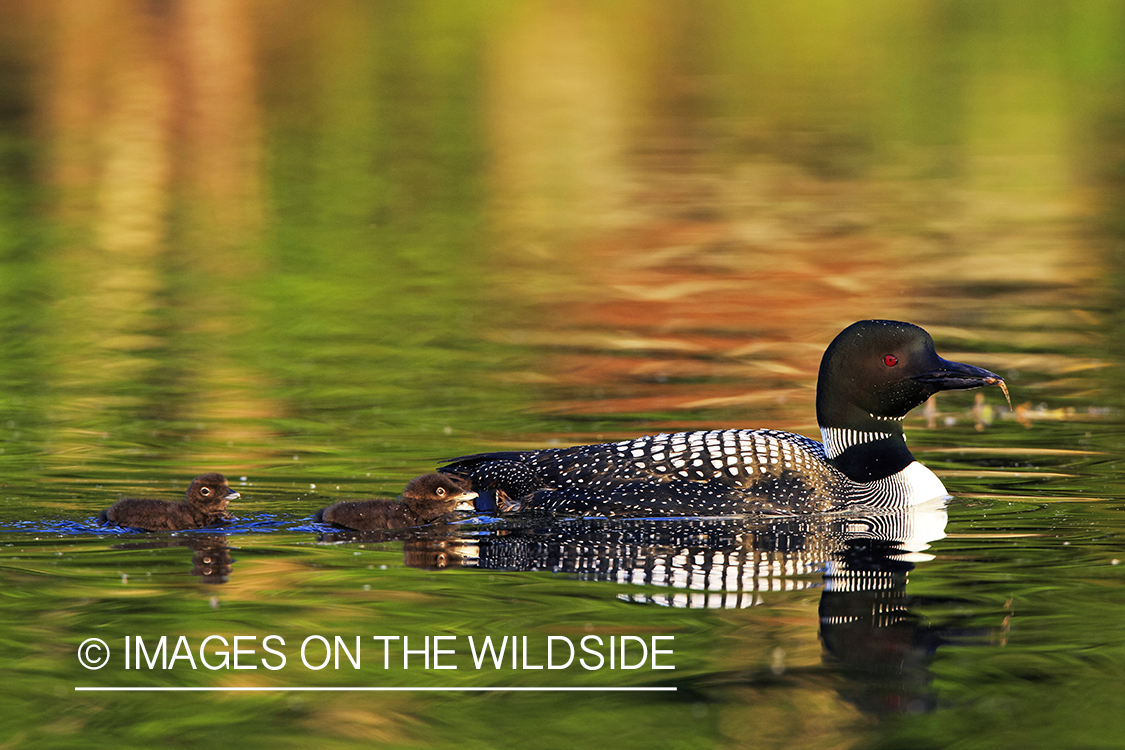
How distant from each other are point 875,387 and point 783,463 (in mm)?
579

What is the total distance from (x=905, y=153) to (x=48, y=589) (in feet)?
69.8

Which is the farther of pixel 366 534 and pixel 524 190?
pixel 524 190

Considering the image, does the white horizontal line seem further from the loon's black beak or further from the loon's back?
the loon's black beak

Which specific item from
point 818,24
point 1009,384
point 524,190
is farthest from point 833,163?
point 818,24

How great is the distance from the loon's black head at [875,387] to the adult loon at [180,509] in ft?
8.53

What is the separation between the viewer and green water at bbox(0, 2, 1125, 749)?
5.20 metres

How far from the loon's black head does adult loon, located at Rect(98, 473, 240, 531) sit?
8.53ft

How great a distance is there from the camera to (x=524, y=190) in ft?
70.5

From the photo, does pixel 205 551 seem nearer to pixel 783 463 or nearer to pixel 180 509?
pixel 180 509

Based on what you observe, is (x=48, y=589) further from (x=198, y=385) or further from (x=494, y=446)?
(x=198, y=385)

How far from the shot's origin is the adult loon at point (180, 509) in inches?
279

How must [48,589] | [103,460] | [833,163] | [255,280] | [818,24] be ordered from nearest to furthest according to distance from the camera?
[48,589] → [103,460] → [255,280] → [833,163] → [818,24]

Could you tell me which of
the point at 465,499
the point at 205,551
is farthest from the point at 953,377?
the point at 205,551

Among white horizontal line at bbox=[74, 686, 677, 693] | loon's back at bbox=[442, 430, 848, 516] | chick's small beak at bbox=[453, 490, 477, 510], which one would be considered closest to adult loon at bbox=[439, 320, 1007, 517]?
loon's back at bbox=[442, 430, 848, 516]
